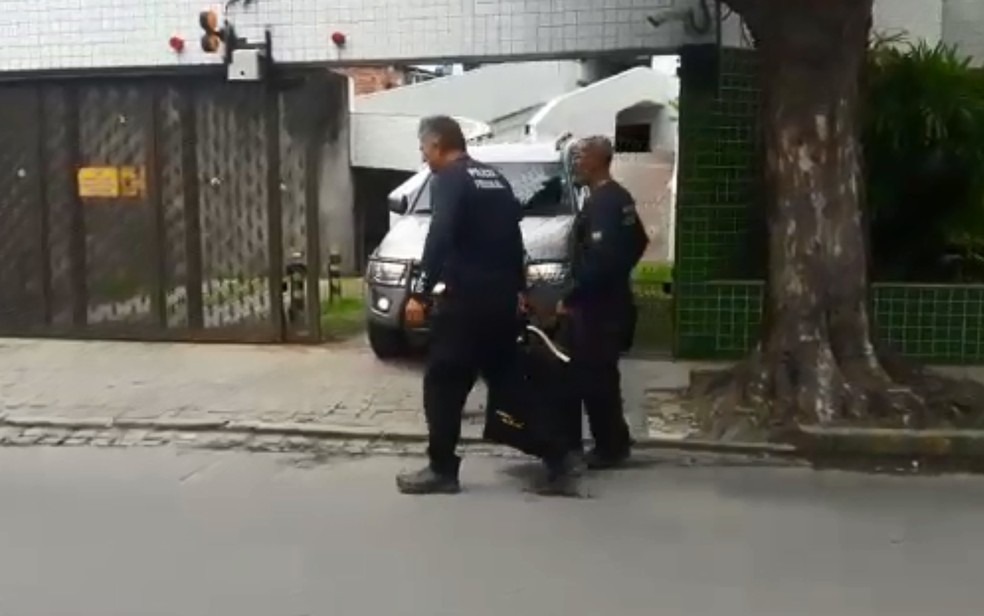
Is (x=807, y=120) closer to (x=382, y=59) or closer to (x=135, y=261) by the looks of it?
(x=382, y=59)

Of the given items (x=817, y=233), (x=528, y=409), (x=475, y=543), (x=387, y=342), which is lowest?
(x=475, y=543)

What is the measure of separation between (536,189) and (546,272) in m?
1.34

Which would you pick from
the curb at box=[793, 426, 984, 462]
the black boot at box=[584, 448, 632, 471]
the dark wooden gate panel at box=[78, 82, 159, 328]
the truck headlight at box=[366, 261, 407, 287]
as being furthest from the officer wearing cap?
the dark wooden gate panel at box=[78, 82, 159, 328]

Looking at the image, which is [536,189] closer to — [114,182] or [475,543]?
[114,182]

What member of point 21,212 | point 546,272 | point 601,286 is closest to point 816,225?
point 601,286

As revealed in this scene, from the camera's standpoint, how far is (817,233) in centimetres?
802

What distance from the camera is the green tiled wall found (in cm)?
1002

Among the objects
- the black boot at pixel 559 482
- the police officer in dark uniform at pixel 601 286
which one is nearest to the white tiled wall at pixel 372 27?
the police officer in dark uniform at pixel 601 286

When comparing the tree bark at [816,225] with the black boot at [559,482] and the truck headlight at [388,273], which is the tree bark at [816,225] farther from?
the truck headlight at [388,273]

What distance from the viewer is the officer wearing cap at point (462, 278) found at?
21.1 feet

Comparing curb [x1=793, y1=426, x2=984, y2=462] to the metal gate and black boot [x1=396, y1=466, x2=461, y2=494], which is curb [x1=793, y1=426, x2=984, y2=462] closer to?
black boot [x1=396, y1=466, x2=461, y2=494]

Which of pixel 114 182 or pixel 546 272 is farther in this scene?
pixel 114 182

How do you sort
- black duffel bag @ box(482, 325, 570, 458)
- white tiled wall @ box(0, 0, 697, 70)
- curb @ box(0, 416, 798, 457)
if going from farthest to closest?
white tiled wall @ box(0, 0, 697, 70)
curb @ box(0, 416, 798, 457)
black duffel bag @ box(482, 325, 570, 458)

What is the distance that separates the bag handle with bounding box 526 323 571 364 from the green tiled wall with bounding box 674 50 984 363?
3269 mm
